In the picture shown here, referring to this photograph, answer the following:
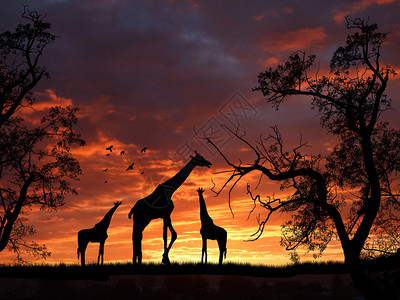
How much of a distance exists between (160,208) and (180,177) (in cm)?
169

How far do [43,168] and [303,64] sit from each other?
14.0m

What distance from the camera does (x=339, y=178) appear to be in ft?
66.2

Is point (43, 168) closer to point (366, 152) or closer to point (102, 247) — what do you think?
point (102, 247)

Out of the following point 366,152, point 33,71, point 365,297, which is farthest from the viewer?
point 33,71

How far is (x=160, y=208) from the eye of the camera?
2098 centimetres

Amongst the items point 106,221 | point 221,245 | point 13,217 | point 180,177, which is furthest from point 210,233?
point 13,217

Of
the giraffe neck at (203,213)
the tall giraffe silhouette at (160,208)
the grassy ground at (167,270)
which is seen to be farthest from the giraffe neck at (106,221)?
the giraffe neck at (203,213)

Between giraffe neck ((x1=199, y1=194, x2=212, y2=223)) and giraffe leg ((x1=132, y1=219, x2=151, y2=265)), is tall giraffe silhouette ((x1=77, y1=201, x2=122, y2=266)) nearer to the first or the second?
giraffe leg ((x1=132, y1=219, x2=151, y2=265))

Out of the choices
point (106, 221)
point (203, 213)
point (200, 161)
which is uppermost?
point (200, 161)

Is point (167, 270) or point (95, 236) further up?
point (95, 236)

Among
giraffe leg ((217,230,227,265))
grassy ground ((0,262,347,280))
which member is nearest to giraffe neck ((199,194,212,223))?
giraffe leg ((217,230,227,265))

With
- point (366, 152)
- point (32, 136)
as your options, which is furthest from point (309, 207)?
point (32, 136)

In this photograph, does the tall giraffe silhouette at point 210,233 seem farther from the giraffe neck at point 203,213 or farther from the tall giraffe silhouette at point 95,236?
the tall giraffe silhouette at point 95,236

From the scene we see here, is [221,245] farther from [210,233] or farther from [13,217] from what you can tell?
[13,217]
